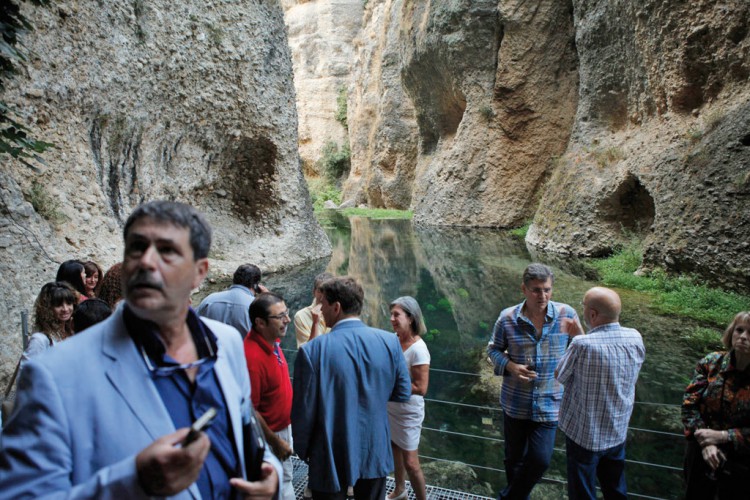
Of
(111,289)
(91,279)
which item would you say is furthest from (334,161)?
(111,289)

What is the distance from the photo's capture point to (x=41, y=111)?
24.9ft

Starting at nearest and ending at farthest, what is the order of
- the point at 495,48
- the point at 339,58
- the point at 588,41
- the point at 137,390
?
the point at 137,390, the point at 588,41, the point at 495,48, the point at 339,58

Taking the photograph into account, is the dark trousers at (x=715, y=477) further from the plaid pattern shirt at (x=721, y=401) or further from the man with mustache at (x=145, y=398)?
the man with mustache at (x=145, y=398)

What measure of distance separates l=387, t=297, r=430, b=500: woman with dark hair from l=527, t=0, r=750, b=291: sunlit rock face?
301 inches

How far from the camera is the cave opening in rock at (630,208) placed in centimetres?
1395

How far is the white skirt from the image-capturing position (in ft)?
11.3

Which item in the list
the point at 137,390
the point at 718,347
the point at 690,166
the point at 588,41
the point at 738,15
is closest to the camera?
the point at 137,390

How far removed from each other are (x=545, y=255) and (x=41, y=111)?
12.9 metres

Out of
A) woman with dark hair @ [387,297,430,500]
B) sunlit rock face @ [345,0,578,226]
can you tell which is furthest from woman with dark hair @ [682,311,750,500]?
sunlit rock face @ [345,0,578,226]

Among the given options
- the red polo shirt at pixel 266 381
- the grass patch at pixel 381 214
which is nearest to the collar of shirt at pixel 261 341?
the red polo shirt at pixel 266 381

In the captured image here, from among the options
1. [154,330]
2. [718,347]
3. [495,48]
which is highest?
[495,48]

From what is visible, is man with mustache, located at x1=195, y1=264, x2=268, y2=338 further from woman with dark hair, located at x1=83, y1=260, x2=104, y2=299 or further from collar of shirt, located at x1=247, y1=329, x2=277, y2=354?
woman with dark hair, located at x1=83, y1=260, x2=104, y2=299

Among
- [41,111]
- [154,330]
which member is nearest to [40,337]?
[154,330]

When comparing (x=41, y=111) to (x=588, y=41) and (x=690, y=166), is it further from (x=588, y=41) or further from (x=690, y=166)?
(x=588, y=41)
